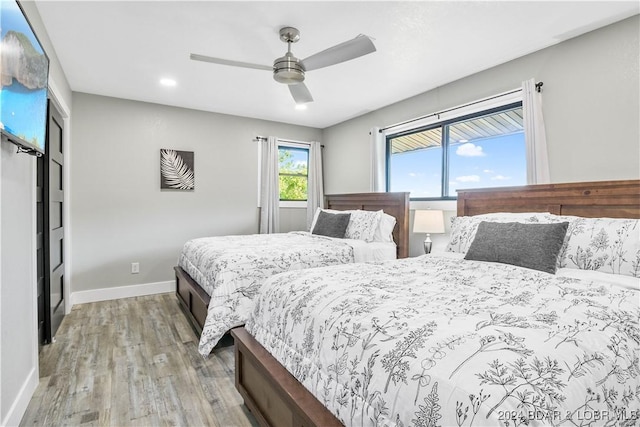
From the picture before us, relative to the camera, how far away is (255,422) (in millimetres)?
1794

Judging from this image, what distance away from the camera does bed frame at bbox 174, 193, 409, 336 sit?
2.96m

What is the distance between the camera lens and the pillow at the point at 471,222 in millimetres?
2387

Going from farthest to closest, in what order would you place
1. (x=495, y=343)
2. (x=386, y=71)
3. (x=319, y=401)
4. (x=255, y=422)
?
(x=386, y=71)
(x=255, y=422)
(x=319, y=401)
(x=495, y=343)

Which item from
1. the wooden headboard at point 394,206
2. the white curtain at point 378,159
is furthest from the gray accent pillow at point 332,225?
the white curtain at point 378,159

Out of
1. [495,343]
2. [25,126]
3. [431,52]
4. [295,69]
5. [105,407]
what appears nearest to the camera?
[495,343]

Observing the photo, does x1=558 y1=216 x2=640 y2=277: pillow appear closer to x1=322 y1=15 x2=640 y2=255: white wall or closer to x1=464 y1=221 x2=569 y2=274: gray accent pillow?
x1=464 y1=221 x2=569 y2=274: gray accent pillow

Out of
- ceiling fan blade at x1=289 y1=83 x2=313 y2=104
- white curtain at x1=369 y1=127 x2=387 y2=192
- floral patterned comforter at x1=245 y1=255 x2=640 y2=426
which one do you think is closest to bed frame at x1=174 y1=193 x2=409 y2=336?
white curtain at x1=369 y1=127 x2=387 y2=192

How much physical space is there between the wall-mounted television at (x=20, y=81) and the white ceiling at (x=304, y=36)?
A: 29.6 inches

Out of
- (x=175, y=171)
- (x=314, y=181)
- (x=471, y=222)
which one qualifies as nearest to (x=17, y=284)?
(x=175, y=171)

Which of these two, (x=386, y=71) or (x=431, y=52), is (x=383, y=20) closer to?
(x=431, y=52)

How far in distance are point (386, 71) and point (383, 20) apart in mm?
896

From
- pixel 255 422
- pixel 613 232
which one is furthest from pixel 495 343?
pixel 613 232

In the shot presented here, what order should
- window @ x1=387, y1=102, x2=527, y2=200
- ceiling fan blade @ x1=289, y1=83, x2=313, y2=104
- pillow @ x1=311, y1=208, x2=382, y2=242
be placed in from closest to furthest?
ceiling fan blade @ x1=289, y1=83, x2=313, y2=104 → window @ x1=387, y1=102, x2=527, y2=200 → pillow @ x1=311, y1=208, x2=382, y2=242

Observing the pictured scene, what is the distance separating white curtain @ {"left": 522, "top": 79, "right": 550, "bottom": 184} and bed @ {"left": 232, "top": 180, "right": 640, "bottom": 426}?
622mm
